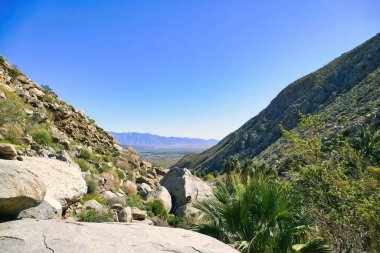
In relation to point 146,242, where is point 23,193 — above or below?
above

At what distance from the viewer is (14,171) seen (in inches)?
205

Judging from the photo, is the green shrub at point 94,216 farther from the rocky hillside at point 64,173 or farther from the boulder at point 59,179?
the boulder at point 59,179

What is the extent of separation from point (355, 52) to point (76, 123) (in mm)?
85867

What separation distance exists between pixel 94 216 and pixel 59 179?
8.21ft

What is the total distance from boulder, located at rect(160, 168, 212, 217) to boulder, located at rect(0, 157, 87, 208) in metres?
11.0

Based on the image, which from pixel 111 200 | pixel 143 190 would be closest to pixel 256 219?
pixel 111 200


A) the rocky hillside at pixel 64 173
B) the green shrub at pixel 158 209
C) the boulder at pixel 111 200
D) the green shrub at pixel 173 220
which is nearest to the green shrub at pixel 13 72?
the rocky hillside at pixel 64 173

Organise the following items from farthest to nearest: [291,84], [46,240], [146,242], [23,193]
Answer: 1. [291,84]
2. [23,193]
3. [146,242]
4. [46,240]

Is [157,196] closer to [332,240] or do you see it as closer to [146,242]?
[332,240]

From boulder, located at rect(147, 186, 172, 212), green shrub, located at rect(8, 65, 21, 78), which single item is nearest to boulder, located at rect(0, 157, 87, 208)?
boulder, located at rect(147, 186, 172, 212)

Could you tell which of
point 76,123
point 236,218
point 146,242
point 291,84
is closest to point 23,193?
point 146,242

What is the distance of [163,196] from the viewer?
2052 centimetres

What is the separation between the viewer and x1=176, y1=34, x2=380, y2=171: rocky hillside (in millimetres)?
62850

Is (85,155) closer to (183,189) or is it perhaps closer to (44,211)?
(183,189)
